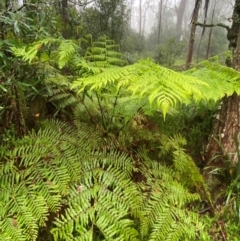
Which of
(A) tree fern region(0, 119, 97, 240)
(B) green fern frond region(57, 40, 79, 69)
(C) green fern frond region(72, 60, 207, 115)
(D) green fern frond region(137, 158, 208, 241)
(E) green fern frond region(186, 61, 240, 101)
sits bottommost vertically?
(D) green fern frond region(137, 158, 208, 241)

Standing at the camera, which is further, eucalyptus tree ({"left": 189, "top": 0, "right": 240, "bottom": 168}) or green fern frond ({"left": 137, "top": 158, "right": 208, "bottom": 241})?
eucalyptus tree ({"left": 189, "top": 0, "right": 240, "bottom": 168})

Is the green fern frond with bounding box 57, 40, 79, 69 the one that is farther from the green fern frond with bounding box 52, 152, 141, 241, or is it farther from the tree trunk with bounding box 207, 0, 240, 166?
the tree trunk with bounding box 207, 0, 240, 166

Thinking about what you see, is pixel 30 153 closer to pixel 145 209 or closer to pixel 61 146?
pixel 61 146

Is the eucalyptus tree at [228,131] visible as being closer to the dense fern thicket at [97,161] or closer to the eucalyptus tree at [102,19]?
the dense fern thicket at [97,161]

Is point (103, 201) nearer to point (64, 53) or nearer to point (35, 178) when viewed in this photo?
point (35, 178)

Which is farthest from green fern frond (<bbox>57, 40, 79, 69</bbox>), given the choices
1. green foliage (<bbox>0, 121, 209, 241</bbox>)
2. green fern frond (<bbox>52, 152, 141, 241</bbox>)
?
green fern frond (<bbox>52, 152, 141, 241</bbox>)

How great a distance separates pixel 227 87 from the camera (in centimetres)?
192

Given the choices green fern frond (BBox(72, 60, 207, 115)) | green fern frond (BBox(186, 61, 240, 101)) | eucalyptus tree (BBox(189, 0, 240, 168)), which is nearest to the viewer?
green fern frond (BBox(72, 60, 207, 115))

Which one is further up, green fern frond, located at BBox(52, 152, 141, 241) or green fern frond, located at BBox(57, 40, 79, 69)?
green fern frond, located at BBox(57, 40, 79, 69)

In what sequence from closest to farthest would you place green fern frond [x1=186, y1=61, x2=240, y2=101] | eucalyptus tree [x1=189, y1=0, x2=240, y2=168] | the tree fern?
1. the tree fern
2. green fern frond [x1=186, y1=61, x2=240, y2=101]
3. eucalyptus tree [x1=189, y1=0, x2=240, y2=168]

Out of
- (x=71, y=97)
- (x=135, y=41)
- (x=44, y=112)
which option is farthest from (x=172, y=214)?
(x=135, y=41)

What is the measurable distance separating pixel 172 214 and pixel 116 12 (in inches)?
307

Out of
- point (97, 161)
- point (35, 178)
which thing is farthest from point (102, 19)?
point (35, 178)

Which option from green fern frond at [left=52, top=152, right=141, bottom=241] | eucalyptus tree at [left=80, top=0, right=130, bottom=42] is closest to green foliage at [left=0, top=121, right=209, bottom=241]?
green fern frond at [left=52, top=152, right=141, bottom=241]
